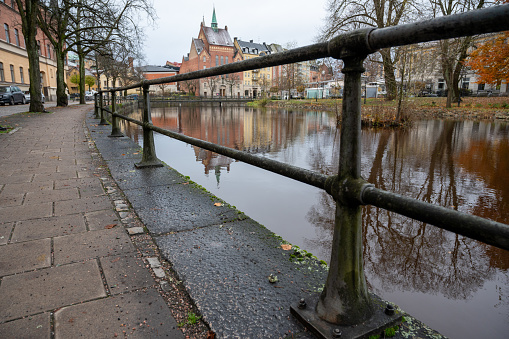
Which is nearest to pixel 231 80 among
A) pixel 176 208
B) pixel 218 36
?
pixel 218 36

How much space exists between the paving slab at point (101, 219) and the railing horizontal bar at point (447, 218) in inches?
75.8

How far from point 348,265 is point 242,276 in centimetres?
63

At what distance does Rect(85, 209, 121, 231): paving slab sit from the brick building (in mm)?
80764

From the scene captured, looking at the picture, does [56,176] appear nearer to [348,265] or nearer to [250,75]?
[348,265]

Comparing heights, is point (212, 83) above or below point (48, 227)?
above

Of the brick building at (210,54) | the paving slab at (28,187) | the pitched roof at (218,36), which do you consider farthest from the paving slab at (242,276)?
the pitched roof at (218,36)

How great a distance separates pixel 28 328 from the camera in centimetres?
135

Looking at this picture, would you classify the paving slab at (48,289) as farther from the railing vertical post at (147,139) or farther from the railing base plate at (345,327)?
the railing vertical post at (147,139)

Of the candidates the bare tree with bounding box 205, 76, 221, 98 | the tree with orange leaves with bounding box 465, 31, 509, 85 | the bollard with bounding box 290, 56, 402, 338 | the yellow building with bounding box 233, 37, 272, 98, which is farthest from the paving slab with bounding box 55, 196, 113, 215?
the yellow building with bounding box 233, 37, 272, 98

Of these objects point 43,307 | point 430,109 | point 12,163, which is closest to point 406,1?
point 430,109

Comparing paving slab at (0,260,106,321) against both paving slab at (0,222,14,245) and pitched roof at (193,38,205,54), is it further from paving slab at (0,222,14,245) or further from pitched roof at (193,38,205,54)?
pitched roof at (193,38,205,54)

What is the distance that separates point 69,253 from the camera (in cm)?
201

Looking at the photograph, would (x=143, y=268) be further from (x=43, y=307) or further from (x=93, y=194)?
(x=93, y=194)

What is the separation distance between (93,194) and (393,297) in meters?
2.68
